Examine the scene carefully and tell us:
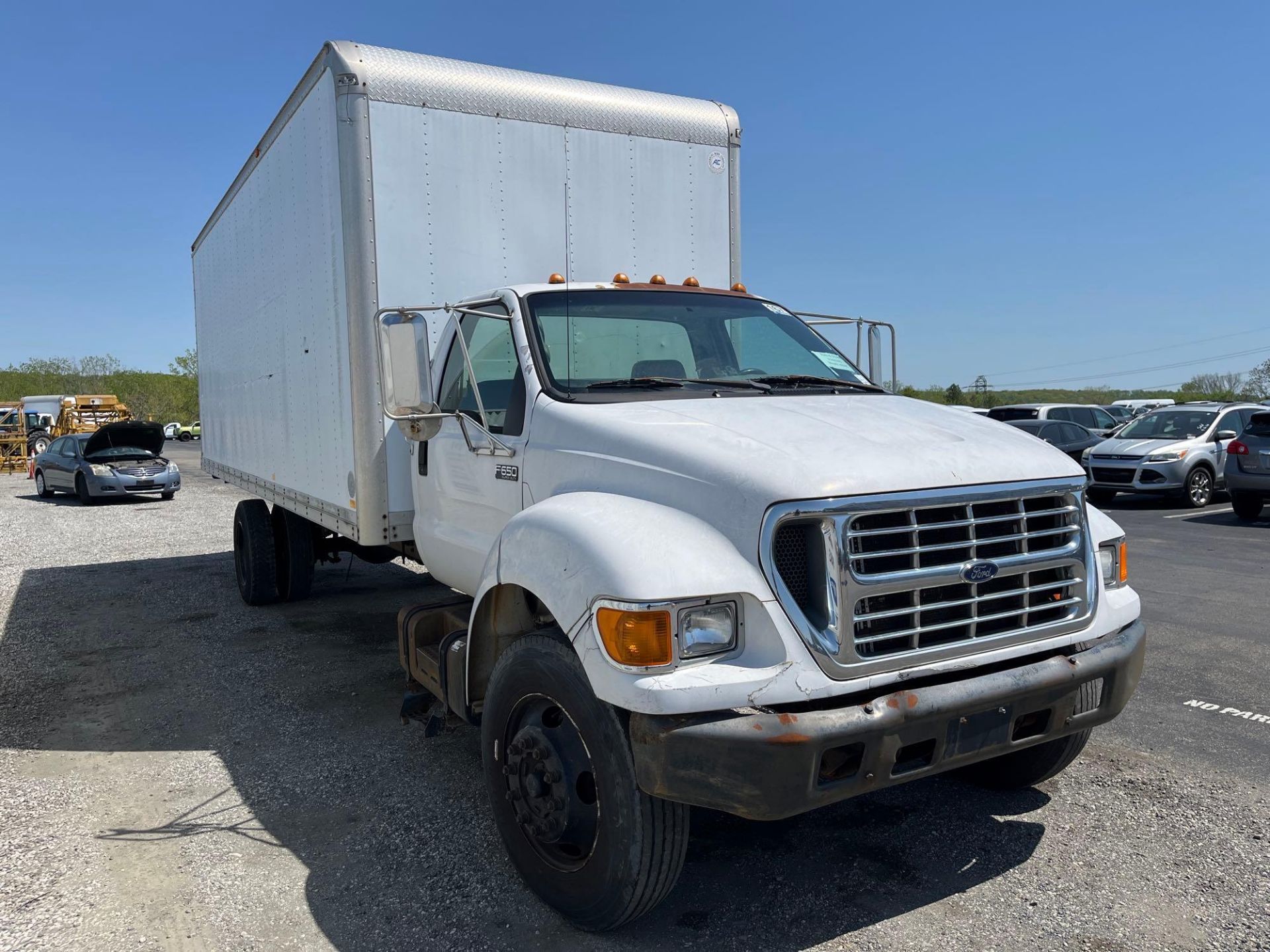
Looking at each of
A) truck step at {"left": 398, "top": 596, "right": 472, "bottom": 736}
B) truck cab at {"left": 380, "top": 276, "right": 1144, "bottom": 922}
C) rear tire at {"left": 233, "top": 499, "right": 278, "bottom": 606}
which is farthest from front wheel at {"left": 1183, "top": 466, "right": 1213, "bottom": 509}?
truck step at {"left": 398, "top": 596, "right": 472, "bottom": 736}

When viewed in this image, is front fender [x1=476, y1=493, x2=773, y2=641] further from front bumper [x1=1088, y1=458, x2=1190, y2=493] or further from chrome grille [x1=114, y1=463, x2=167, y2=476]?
chrome grille [x1=114, y1=463, x2=167, y2=476]

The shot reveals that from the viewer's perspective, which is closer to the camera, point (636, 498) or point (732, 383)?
point (636, 498)

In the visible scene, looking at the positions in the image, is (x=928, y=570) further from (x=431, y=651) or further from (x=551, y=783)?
(x=431, y=651)

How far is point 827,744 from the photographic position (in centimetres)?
263

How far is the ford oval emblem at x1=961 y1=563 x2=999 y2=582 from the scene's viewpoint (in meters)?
2.98

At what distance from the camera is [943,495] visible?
2.98 metres

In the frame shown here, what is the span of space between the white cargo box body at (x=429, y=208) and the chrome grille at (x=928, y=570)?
116 inches

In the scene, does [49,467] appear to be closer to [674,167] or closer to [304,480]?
[304,480]

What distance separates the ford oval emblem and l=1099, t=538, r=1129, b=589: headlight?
0.74 metres

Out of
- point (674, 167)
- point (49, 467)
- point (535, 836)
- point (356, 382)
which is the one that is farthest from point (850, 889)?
point (49, 467)

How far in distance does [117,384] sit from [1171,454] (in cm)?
10477

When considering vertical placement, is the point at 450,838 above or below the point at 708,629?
below

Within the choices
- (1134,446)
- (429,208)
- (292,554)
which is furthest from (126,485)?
(1134,446)

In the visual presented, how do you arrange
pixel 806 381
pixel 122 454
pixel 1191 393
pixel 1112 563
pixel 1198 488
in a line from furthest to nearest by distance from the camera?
pixel 1191 393, pixel 122 454, pixel 1198 488, pixel 806 381, pixel 1112 563
